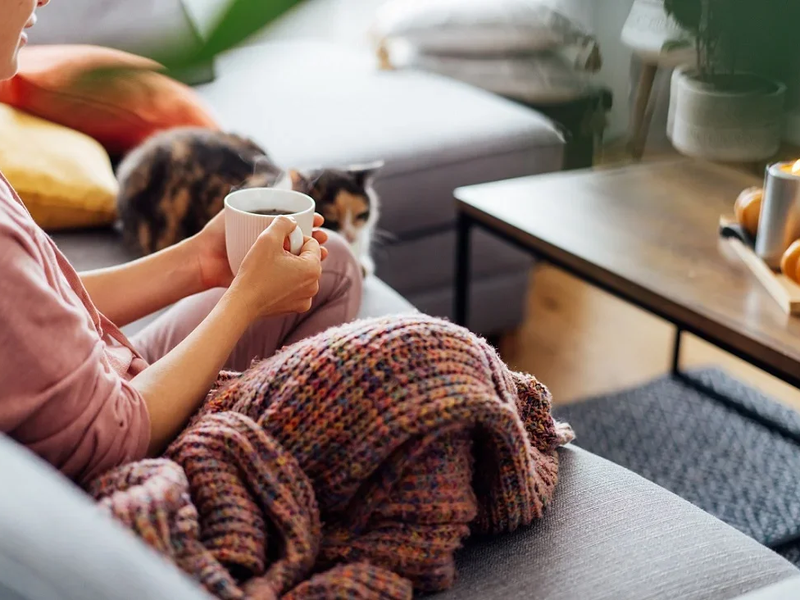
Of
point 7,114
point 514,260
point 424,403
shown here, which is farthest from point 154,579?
point 514,260

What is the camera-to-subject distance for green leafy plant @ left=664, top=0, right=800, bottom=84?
0.55ft

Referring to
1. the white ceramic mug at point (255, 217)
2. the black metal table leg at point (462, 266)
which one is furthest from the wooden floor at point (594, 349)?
the white ceramic mug at point (255, 217)

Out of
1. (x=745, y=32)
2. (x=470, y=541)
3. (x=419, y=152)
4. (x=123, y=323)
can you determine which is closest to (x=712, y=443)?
(x=419, y=152)

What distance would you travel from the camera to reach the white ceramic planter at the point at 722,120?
0.73 ft

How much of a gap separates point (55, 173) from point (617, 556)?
1.14 m

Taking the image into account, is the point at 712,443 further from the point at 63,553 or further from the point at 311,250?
the point at 63,553

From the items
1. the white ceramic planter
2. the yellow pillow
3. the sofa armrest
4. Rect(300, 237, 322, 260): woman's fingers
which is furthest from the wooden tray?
the yellow pillow

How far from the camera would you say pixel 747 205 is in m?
1.34

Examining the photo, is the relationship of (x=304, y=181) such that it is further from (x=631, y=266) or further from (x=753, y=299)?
(x=753, y=299)

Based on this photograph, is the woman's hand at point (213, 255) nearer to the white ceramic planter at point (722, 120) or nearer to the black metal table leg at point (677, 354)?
the white ceramic planter at point (722, 120)

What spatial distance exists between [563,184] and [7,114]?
1.03m

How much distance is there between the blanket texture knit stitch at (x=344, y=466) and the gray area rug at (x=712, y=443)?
97cm

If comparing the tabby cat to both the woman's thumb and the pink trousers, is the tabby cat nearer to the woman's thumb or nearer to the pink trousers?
the pink trousers

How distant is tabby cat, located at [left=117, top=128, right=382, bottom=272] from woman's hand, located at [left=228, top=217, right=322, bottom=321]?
67 cm
